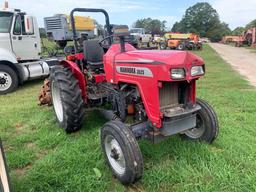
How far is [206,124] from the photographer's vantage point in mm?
3484

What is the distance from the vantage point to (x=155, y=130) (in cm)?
303

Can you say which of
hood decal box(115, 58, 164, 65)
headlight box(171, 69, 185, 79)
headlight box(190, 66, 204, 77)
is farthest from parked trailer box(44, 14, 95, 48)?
headlight box(171, 69, 185, 79)

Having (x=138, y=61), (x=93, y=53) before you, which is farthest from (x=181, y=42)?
(x=138, y=61)

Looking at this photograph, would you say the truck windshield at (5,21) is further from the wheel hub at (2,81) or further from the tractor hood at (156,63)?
the tractor hood at (156,63)

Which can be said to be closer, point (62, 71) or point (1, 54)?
point (62, 71)

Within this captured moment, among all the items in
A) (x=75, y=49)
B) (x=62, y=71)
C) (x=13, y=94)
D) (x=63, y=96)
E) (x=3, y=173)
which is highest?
(x=75, y=49)

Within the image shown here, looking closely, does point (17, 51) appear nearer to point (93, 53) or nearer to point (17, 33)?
point (17, 33)

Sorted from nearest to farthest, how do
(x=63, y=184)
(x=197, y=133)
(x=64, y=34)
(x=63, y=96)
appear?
(x=63, y=184), (x=197, y=133), (x=63, y=96), (x=64, y=34)

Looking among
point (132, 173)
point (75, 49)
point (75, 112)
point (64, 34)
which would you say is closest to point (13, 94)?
point (75, 49)

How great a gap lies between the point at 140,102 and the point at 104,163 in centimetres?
84

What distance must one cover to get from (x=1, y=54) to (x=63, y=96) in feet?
14.8

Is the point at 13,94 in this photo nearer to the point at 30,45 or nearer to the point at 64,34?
the point at 30,45

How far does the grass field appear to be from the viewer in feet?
9.33

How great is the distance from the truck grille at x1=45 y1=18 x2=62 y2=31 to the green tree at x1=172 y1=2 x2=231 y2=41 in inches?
2362
